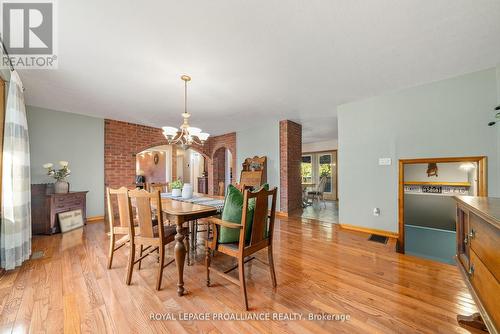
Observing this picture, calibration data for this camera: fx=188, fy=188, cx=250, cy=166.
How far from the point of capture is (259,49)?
2047 mm

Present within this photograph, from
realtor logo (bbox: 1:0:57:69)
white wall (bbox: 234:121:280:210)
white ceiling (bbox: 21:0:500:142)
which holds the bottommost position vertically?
white wall (bbox: 234:121:280:210)

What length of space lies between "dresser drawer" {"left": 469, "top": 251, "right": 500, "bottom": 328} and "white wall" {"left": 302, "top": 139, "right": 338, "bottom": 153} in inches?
279

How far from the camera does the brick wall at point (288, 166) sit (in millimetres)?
4863

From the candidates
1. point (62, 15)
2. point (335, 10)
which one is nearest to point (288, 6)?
point (335, 10)

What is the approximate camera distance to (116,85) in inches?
113

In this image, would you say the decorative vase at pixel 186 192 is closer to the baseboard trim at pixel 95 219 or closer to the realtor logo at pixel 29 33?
the realtor logo at pixel 29 33

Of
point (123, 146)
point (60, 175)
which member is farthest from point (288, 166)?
point (60, 175)

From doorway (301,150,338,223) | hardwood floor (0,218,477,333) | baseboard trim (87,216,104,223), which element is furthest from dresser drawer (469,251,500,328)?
doorway (301,150,338,223)

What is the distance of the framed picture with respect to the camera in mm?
3561

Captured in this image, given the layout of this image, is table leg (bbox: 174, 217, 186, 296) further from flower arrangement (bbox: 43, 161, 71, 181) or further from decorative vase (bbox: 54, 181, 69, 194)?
flower arrangement (bbox: 43, 161, 71, 181)

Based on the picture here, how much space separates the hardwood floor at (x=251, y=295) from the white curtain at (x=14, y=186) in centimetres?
23

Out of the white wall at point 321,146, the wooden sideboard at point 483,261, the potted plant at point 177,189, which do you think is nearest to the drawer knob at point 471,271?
the wooden sideboard at point 483,261

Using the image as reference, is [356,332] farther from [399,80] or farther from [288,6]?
[399,80]

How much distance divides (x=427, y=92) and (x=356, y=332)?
11.4 ft
